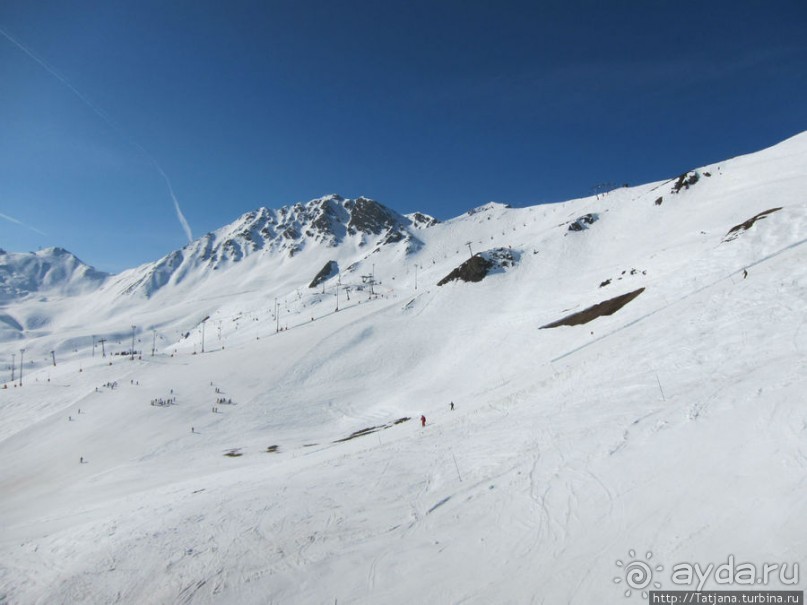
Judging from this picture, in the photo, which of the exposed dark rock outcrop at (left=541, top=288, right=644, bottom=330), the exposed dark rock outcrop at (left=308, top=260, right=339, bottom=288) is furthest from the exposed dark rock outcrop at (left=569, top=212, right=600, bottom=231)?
the exposed dark rock outcrop at (left=308, top=260, right=339, bottom=288)

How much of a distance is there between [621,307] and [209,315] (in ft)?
589

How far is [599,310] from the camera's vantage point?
35156 mm

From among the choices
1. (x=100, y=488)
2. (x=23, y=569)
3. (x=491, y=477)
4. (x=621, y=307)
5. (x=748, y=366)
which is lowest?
(x=100, y=488)

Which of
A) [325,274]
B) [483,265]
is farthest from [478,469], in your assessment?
[325,274]

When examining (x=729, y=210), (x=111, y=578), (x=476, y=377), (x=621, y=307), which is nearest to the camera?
(x=111, y=578)

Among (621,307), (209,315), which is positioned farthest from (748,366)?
(209,315)

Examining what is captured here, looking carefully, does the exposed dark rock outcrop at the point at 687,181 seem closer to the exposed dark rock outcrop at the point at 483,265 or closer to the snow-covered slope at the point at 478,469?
the exposed dark rock outcrop at the point at 483,265

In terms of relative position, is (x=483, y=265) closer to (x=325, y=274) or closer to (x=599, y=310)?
(x=599, y=310)

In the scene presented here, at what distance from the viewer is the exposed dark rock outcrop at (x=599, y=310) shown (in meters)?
33.5

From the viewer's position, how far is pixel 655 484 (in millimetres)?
9492

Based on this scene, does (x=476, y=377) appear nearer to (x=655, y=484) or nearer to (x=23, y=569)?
(x=655, y=484)

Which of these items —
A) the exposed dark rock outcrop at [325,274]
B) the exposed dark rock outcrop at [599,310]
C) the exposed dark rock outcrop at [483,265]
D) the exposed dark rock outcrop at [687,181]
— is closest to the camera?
the exposed dark rock outcrop at [599,310]

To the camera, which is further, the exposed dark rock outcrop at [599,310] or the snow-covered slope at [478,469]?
the exposed dark rock outcrop at [599,310]

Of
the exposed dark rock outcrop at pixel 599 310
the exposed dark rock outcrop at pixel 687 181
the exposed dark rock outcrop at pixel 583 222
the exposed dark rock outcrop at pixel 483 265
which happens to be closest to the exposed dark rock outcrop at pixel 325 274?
the exposed dark rock outcrop at pixel 483 265
